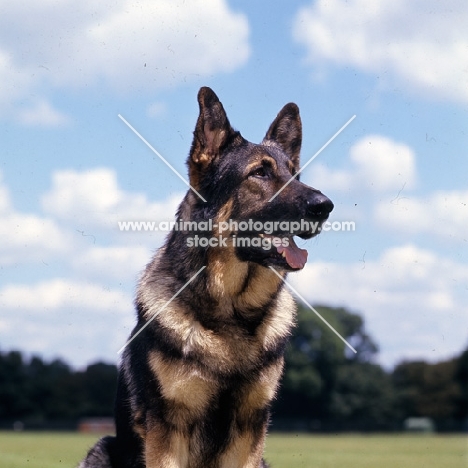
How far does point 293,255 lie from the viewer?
546 centimetres

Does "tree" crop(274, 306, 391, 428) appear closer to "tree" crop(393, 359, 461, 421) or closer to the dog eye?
"tree" crop(393, 359, 461, 421)

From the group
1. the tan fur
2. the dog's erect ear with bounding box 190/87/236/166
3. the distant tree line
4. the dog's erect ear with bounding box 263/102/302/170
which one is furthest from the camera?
the distant tree line

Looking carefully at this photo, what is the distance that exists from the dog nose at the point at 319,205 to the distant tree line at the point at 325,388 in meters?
50.1

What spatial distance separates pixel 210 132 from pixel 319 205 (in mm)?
1069

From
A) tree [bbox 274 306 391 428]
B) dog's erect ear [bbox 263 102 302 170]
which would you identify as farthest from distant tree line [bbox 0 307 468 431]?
dog's erect ear [bbox 263 102 302 170]

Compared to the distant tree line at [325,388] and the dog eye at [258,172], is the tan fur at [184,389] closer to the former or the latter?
→ the dog eye at [258,172]

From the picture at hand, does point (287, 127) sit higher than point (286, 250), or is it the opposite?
point (287, 127)

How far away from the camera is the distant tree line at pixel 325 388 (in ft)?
191

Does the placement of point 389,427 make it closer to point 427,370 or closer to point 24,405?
point 427,370

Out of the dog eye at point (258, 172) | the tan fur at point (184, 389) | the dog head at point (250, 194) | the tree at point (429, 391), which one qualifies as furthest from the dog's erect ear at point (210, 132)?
the tree at point (429, 391)

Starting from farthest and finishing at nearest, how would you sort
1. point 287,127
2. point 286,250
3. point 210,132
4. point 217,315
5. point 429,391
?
point 429,391, point 287,127, point 210,132, point 217,315, point 286,250

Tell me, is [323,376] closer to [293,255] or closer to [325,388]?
[325,388]

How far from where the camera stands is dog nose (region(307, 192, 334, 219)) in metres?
5.32

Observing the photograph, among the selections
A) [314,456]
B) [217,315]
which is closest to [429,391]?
[314,456]
